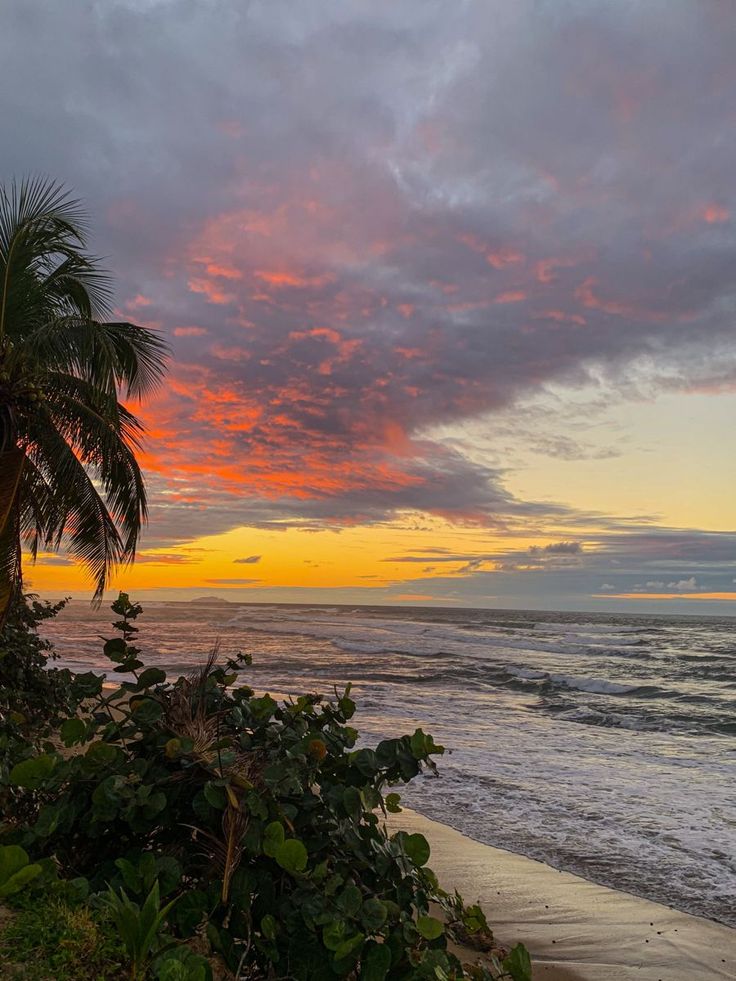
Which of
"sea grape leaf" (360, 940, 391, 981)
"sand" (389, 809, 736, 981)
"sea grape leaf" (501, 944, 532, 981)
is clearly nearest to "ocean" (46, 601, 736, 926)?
"sand" (389, 809, 736, 981)

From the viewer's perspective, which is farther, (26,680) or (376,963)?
(26,680)

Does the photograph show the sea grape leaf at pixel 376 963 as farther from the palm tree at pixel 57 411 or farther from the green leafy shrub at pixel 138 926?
the palm tree at pixel 57 411

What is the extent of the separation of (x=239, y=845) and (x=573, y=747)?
1200 centimetres

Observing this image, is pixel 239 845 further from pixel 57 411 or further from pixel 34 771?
pixel 57 411

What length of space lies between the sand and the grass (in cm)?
345

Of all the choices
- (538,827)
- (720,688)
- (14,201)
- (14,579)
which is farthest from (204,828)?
(720,688)

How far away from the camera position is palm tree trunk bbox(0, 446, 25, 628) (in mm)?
8674

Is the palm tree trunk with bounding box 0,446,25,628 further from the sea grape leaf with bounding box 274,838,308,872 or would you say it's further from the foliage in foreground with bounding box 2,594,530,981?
the sea grape leaf with bounding box 274,838,308,872

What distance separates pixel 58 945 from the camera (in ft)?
8.64

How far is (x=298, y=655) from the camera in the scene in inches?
1267

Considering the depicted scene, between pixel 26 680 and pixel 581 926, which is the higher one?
pixel 26 680

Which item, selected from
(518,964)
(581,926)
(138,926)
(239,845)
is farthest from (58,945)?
(581,926)

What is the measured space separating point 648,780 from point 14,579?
9.65 metres

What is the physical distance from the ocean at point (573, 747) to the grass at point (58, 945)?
1.40m
